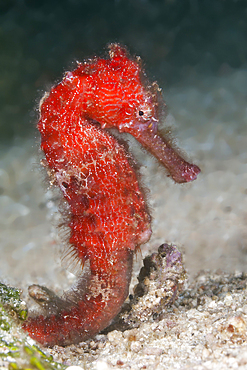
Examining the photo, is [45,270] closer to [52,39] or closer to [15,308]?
[15,308]

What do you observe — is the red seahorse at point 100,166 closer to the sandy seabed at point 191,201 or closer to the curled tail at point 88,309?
the curled tail at point 88,309

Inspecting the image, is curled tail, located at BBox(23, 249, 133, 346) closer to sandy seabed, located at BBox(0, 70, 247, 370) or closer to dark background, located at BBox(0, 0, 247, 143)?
sandy seabed, located at BBox(0, 70, 247, 370)

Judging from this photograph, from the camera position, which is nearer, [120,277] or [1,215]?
[120,277]

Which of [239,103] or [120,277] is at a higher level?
[239,103]

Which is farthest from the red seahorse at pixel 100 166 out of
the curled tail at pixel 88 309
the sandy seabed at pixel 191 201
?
the sandy seabed at pixel 191 201

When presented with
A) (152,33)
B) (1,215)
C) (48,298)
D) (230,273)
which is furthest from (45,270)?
(152,33)

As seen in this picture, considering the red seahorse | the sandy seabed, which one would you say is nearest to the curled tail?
the red seahorse
